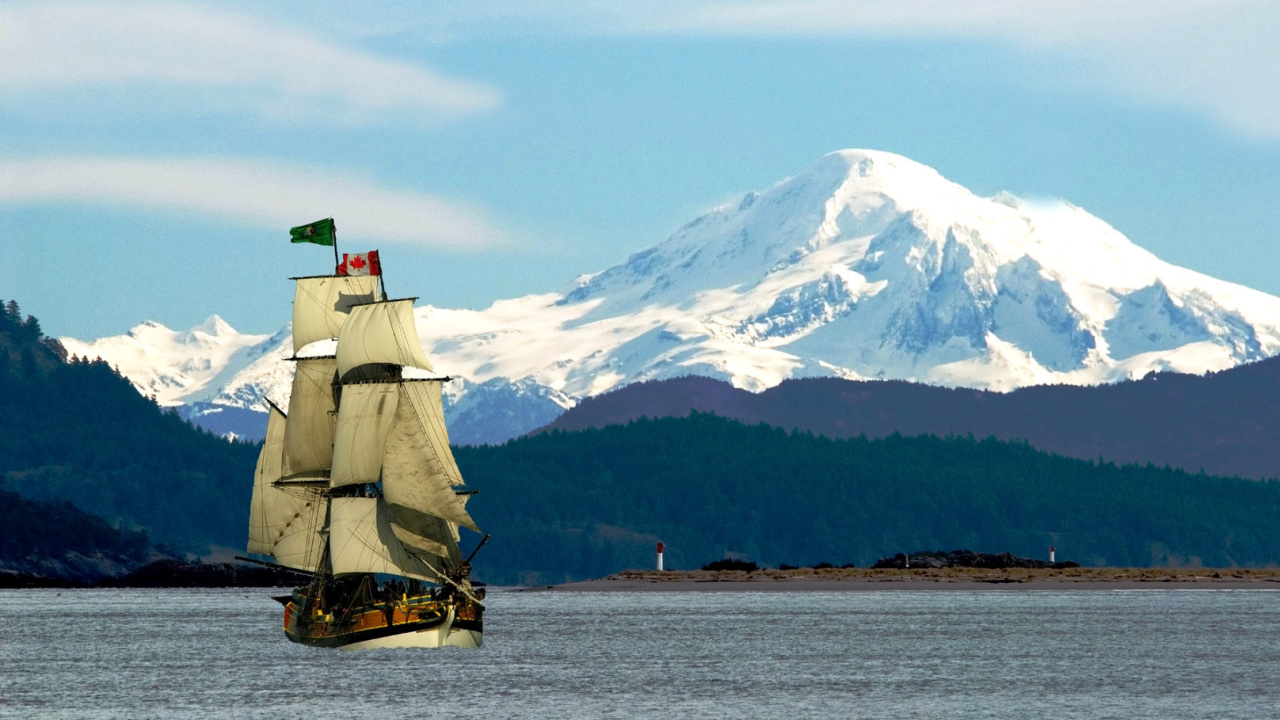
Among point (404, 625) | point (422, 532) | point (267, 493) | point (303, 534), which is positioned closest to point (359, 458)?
point (422, 532)

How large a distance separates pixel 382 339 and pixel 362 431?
7.36m

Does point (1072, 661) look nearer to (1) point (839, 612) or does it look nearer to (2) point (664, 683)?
(2) point (664, 683)

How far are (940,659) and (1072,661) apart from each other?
7.52 metres

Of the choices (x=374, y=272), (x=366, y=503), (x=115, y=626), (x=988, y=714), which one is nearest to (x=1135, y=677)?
(x=988, y=714)

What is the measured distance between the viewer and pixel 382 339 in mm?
133500

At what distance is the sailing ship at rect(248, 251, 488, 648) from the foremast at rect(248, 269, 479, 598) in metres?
0.09

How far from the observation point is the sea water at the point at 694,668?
294 feet

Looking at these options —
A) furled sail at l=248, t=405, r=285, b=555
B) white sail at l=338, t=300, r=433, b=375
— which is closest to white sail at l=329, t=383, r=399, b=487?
white sail at l=338, t=300, r=433, b=375

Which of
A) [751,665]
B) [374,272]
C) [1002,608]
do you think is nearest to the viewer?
[751,665]

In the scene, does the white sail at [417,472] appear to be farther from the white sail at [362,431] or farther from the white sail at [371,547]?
the white sail at [371,547]

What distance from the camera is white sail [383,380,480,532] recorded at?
124 metres

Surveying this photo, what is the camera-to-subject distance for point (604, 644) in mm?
128375

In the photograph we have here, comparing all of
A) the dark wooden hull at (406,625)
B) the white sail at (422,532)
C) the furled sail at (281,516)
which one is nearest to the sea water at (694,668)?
the dark wooden hull at (406,625)

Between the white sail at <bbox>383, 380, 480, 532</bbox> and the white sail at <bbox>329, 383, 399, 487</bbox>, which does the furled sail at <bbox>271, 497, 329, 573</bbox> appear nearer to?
the white sail at <bbox>329, 383, 399, 487</bbox>
